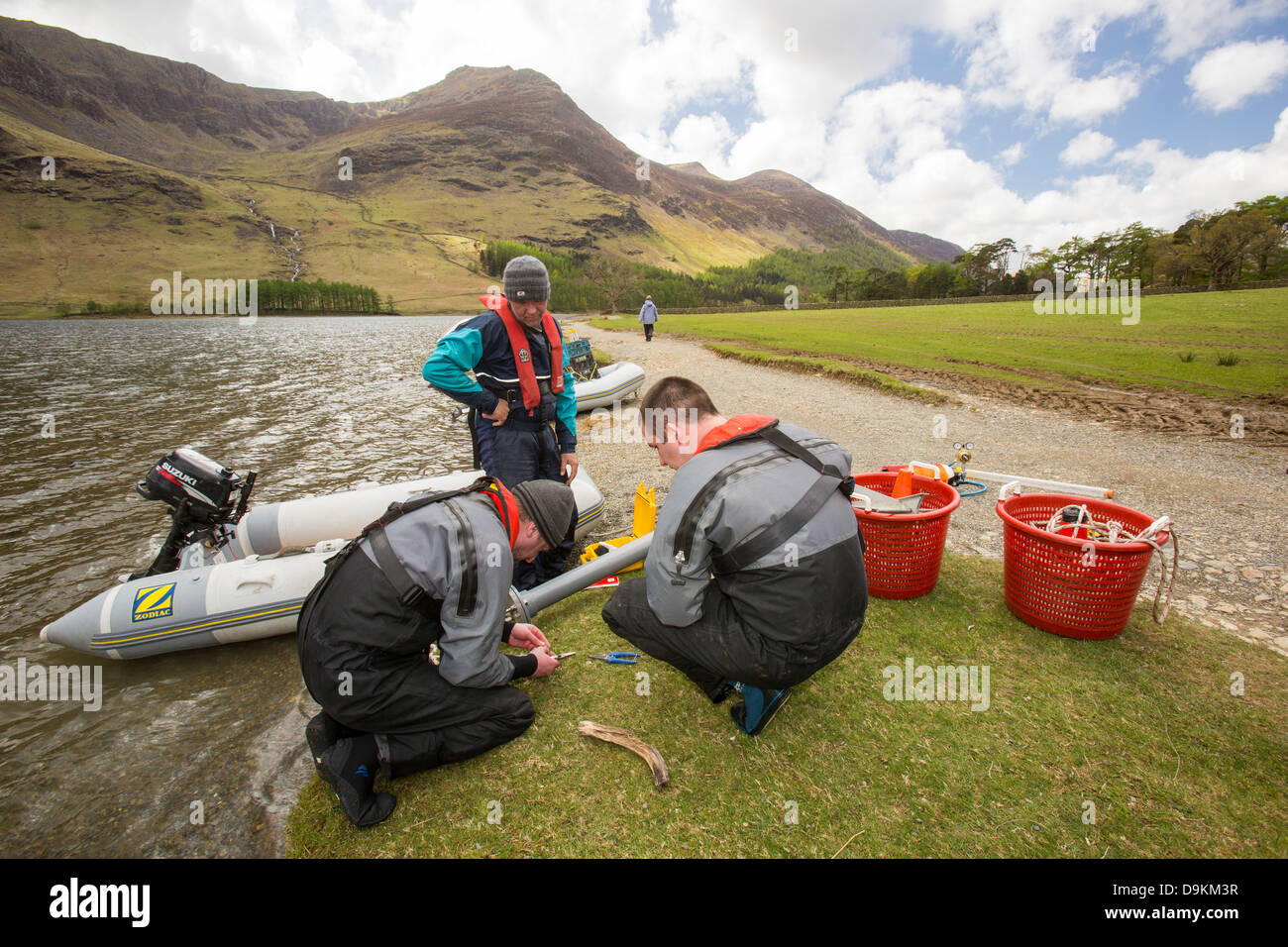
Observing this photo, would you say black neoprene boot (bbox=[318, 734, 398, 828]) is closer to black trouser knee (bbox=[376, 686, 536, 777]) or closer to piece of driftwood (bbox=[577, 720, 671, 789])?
black trouser knee (bbox=[376, 686, 536, 777])

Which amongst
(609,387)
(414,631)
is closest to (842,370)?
(609,387)

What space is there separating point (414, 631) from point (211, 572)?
133 inches

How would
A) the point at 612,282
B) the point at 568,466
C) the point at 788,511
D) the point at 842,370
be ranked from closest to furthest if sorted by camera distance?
the point at 788,511 → the point at 568,466 → the point at 842,370 → the point at 612,282

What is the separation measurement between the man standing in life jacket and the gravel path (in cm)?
226

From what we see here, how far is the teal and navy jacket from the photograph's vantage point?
184 inches

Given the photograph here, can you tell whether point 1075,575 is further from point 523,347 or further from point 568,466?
point 523,347

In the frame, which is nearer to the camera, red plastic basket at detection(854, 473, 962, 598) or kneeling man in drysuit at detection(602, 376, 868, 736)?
kneeling man in drysuit at detection(602, 376, 868, 736)

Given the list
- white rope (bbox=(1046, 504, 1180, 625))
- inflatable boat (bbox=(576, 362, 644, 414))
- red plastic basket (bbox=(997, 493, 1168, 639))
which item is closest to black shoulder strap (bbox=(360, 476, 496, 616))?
red plastic basket (bbox=(997, 493, 1168, 639))

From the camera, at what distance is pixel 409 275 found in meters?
141

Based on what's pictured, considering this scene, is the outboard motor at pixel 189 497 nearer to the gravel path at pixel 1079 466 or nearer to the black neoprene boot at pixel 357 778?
the black neoprene boot at pixel 357 778

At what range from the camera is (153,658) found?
501 centimetres
